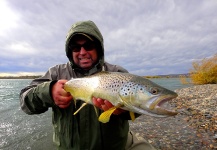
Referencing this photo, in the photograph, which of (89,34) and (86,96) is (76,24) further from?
(86,96)

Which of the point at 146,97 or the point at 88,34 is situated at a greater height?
the point at 88,34

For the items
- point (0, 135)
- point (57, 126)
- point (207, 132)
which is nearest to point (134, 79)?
point (57, 126)

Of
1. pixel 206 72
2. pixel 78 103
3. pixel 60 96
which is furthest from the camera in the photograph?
pixel 206 72

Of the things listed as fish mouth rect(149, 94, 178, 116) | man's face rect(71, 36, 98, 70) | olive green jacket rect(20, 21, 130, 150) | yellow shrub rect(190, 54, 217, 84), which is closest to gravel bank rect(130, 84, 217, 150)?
olive green jacket rect(20, 21, 130, 150)

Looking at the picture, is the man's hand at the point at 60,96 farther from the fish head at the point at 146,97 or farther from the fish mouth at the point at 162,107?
the fish mouth at the point at 162,107

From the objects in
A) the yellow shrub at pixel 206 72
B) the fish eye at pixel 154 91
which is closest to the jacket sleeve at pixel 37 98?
the fish eye at pixel 154 91

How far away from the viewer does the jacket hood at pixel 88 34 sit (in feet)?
11.4

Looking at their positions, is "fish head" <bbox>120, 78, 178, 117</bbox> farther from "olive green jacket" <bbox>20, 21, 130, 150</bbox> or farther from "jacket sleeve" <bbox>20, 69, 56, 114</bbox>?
"jacket sleeve" <bbox>20, 69, 56, 114</bbox>

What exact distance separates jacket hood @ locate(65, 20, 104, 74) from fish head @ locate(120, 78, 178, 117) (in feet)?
4.46

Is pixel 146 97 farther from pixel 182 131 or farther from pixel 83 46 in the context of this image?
pixel 182 131

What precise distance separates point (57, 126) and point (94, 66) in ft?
4.06

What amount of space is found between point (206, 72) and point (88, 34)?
27.2 m

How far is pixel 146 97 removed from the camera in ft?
Answer: 7.36

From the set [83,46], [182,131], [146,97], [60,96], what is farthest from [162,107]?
[182,131]
